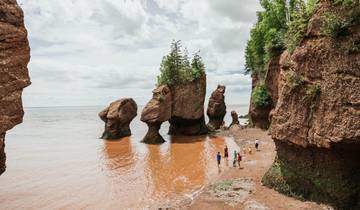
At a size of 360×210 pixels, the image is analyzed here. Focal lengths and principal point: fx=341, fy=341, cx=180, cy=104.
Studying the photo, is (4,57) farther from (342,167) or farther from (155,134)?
(155,134)

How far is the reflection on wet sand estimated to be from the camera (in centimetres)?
2567

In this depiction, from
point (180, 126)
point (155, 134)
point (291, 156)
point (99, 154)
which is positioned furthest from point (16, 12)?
point (180, 126)

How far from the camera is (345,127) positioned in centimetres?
1711

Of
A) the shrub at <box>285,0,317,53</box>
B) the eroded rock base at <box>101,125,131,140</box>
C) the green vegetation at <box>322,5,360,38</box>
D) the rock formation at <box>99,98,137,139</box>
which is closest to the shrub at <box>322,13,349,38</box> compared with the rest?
the green vegetation at <box>322,5,360,38</box>

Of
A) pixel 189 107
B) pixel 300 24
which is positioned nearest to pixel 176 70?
pixel 189 107

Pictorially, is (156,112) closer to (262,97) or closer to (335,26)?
(262,97)

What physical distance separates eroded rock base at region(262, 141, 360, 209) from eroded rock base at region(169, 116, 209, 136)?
115 feet

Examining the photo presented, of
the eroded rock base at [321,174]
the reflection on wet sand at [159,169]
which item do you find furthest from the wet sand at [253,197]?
the reflection on wet sand at [159,169]

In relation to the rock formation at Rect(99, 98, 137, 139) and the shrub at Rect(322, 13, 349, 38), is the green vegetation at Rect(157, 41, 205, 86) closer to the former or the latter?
the rock formation at Rect(99, 98, 137, 139)

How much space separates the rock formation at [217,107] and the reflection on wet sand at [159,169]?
15.1m

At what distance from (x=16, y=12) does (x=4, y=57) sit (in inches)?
72.1

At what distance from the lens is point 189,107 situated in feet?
181

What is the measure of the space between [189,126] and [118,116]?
1222 cm

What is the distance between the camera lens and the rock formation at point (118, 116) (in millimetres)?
54062
